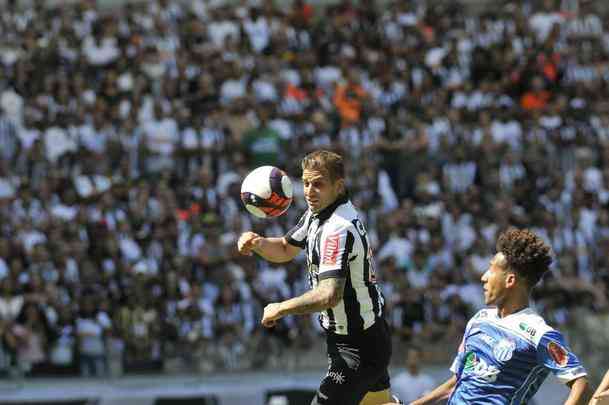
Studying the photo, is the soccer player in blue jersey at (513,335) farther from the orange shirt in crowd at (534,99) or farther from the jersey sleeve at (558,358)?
the orange shirt in crowd at (534,99)

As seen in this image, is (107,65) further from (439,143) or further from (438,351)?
(438,351)

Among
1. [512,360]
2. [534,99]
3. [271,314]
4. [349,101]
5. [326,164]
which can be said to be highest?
[349,101]

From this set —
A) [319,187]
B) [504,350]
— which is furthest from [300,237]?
[504,350]

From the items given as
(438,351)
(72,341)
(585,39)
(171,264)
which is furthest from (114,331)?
(585,39)

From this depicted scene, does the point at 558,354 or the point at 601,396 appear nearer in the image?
the point at 558,354

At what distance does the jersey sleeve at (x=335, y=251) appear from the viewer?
752 cm

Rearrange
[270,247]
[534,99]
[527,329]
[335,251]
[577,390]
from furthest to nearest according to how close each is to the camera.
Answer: [534,99], [270,247], [335,251], [527,329], [577,390]

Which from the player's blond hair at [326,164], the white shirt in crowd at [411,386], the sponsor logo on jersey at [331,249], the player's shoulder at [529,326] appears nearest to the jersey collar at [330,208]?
the player's blond hair at [326,164]

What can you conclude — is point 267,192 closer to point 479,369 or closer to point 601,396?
point 479,369

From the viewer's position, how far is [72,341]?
15555mm

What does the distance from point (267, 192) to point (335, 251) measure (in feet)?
3.33

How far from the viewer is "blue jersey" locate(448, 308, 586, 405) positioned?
6.27 meters

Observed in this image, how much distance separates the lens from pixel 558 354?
6.25 meters

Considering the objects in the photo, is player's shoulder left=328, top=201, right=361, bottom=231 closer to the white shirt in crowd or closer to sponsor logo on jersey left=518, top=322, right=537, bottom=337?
sponsor logo on jersey left=518, top=322, right=537, bottom=337
